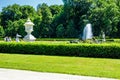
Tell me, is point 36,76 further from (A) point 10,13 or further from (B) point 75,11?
(A) point 10,13

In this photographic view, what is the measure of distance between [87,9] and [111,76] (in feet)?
184

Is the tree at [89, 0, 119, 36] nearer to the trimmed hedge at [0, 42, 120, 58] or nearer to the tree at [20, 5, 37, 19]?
the tree at [20, 5, 37, 19]

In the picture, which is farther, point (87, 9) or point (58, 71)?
point (87, 9)

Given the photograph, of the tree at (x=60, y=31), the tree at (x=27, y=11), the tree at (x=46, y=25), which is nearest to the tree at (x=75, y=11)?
the tree at (x=60, y=31)

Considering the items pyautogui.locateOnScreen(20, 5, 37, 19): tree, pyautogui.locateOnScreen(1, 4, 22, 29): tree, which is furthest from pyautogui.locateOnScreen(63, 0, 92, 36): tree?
pyautogui.locateOnScreen(1, 4, 22, 29): tree

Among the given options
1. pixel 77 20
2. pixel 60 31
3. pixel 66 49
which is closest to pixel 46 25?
pixel 60 31

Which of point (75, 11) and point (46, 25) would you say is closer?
point (75, 11)

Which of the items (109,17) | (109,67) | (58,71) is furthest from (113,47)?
(109,17)

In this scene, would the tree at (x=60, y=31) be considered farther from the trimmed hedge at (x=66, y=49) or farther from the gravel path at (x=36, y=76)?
the gravel path at (x=36, y=76)

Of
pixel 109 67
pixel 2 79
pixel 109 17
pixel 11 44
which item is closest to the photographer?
pixel 2 79

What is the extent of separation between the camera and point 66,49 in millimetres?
21031

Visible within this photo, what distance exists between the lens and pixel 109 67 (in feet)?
46.4

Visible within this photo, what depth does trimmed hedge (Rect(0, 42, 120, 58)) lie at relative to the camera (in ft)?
63.7

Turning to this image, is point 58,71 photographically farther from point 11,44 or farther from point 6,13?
point 6,13
